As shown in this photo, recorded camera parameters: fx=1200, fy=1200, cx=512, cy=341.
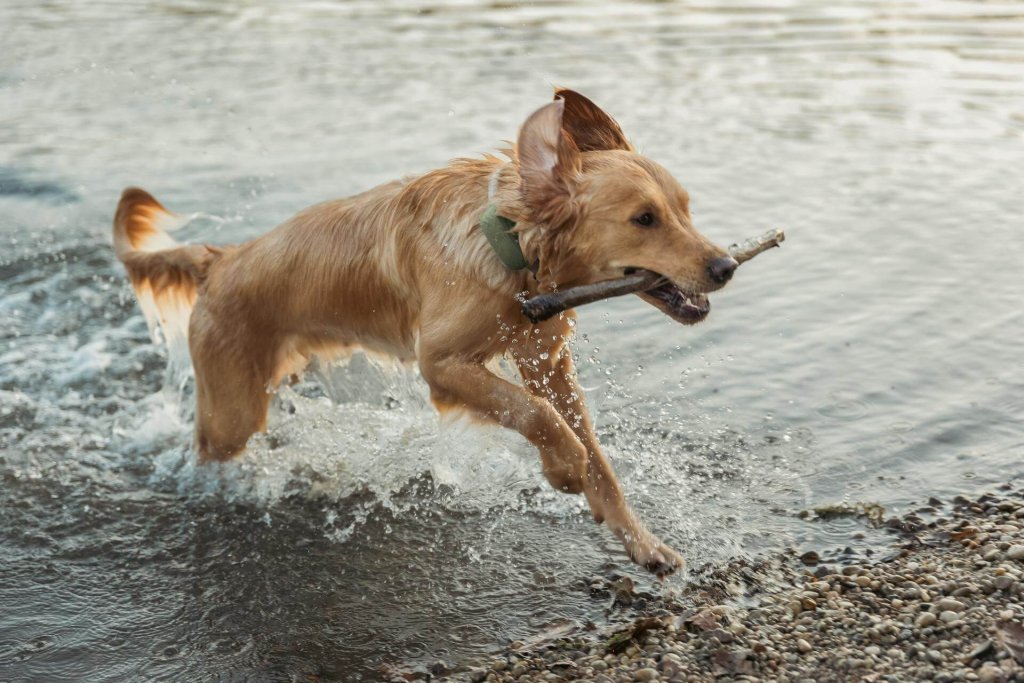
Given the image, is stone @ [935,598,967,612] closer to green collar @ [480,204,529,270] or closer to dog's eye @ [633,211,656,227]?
dog's eye @ [633,211,656,227]

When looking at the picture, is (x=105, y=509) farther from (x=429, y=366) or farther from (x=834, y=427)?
(x=834, y=427)

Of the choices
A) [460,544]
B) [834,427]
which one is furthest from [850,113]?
[460,544]

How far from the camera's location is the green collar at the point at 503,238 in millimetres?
4758

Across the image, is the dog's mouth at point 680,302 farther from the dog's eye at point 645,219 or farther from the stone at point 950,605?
the stone at point 950,605

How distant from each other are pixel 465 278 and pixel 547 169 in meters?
0.62

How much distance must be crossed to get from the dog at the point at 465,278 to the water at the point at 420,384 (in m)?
0.39

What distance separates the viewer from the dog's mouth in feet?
15.1

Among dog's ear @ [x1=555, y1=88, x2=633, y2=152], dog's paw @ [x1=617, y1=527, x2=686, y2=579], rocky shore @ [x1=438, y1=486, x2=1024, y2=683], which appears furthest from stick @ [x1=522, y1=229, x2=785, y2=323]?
rocky shore @ [x1=438, y1=486, x2=1024, y2=683]

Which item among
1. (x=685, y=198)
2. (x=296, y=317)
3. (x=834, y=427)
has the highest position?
(x=685, y=198)

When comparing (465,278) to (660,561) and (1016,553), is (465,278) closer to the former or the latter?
(660,561)

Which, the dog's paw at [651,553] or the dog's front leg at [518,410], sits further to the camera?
the dog's paw at [651,553]

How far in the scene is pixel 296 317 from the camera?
18.7 ft

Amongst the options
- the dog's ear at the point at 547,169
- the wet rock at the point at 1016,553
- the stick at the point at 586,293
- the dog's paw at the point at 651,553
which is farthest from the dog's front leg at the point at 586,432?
the wet rock at the point at 1016,553

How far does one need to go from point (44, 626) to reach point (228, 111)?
7922mm
